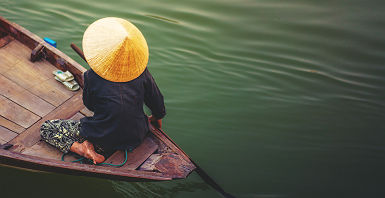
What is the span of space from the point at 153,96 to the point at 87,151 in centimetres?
76

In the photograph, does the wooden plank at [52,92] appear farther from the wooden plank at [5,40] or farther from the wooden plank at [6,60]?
the wooden plank at [5,40]

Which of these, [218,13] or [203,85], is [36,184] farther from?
[218,13]

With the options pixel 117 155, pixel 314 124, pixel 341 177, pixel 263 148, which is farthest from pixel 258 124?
pixel 117 155

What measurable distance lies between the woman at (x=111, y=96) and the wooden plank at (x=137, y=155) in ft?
0.32

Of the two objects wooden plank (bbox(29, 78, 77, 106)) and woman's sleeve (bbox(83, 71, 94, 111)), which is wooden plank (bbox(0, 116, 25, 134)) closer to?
wooden plank (bbox(29, 78, 77, 106))

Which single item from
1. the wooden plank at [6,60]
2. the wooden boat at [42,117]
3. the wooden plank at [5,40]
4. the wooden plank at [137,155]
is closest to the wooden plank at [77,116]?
the wooden boat at [42,117]

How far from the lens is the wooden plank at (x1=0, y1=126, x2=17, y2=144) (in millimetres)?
2686

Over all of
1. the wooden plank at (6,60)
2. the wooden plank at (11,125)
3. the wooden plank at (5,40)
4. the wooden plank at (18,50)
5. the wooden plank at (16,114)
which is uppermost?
the wooden plank at (5,40)

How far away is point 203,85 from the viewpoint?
445 cm

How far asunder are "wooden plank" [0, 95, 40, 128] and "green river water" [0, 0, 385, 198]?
2.31ft

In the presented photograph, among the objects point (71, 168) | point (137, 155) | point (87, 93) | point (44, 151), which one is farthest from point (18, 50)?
point (137, 155)

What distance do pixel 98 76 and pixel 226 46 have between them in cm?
334

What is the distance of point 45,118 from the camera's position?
9.68ft

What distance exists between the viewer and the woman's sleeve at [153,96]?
7.50ft
